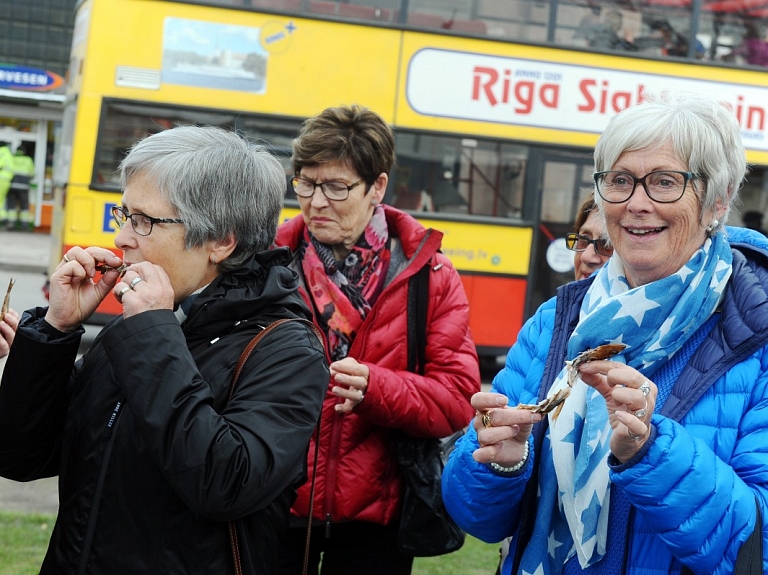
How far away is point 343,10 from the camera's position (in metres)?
9.15

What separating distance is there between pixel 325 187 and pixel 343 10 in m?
6.53

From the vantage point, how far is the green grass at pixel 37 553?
442 centimetres

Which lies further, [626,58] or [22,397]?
[626,58]

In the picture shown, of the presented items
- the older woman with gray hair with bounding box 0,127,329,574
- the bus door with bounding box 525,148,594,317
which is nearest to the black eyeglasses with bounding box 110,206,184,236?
the older woman with gray hair with bounding box 0,127,329,574

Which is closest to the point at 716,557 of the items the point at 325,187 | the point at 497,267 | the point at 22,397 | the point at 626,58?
the point at 22,397

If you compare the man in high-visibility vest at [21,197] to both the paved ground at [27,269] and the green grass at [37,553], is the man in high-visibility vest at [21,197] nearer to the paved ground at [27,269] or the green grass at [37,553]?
the paved ground at [27,269]

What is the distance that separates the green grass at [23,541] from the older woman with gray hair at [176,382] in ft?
8.14

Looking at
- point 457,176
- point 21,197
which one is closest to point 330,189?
point 457,176

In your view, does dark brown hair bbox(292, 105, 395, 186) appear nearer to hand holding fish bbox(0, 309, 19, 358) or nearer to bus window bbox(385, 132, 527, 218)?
hand holding fish bbox(0, 309, 19, 358)

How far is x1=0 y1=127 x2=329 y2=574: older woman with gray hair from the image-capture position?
72.0 inches

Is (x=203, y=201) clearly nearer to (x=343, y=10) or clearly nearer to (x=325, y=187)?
(x=325, y=187)

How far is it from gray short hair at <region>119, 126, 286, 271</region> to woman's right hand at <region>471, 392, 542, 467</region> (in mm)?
653

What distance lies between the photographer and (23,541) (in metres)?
4.69

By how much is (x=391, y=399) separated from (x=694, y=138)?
1.18 metres
